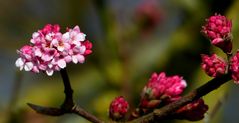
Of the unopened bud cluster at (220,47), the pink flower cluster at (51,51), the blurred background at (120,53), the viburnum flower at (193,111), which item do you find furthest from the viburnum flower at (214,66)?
the blurred background at (120,53)

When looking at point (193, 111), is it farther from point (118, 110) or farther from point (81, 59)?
point (81, 59)

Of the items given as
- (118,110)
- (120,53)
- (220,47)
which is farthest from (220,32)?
(120,53)

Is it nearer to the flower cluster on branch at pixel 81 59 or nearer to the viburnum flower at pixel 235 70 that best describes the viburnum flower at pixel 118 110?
the flower cluster on branch at pixel 81 59

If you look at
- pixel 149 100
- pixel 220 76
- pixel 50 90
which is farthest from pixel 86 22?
pixel 220 76

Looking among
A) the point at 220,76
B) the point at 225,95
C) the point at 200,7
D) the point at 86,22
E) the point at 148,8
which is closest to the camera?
the point at 220,76

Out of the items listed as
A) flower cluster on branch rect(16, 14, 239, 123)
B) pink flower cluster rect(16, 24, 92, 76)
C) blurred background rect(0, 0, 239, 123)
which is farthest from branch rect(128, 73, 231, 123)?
blurred background rect(0, 0, 239, 123)

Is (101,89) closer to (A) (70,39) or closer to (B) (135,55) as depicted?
(B) (135,55)

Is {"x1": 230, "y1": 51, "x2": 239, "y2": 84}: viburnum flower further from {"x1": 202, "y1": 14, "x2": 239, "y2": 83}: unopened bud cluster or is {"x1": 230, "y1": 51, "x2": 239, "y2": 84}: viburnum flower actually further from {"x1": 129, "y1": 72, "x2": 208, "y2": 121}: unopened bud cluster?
{"x1": 129, "y1": 72, "x2": 208, "y2": 121}: unopened bud cluster
